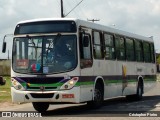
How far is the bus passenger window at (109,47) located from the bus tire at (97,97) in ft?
5.11

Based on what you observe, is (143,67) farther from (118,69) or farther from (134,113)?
(134,113)

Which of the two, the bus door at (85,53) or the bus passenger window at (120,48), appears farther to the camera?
the bus passenger window at (120,48)

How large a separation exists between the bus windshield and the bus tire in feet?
7.36

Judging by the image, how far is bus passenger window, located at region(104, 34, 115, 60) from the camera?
19875 mm

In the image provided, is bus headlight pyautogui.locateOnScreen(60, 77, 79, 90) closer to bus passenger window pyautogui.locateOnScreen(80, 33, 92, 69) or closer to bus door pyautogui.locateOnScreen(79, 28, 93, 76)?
bus door pyautogui.locateOnScreen(79, 28, 93, 76)

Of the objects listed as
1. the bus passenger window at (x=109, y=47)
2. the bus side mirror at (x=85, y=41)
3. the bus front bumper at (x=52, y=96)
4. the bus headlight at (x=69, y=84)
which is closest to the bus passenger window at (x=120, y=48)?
the bus passenger window at (x=109, y=47)

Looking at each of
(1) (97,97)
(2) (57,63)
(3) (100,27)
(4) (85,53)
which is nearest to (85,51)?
(4) (85,53)

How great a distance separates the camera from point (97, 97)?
60.7ft

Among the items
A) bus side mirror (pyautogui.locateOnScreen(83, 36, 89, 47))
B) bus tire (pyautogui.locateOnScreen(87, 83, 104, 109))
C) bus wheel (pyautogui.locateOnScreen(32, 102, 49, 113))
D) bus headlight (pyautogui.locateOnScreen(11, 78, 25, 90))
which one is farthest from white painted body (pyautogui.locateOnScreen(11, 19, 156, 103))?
bus wheel (pyautogui.locateOnScreen(32, 102, 49, 113))

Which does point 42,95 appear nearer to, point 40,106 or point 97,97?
point 40,106

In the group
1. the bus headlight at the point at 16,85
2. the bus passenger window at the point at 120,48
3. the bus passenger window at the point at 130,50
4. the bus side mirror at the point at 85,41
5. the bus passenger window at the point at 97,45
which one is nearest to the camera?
the bus headlight at the point at 16,85

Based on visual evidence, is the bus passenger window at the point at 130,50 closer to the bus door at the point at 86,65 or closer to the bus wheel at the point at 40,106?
the bus door at the point at 86,65

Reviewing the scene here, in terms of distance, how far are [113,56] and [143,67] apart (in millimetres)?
5484

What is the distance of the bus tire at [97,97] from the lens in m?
18.3
